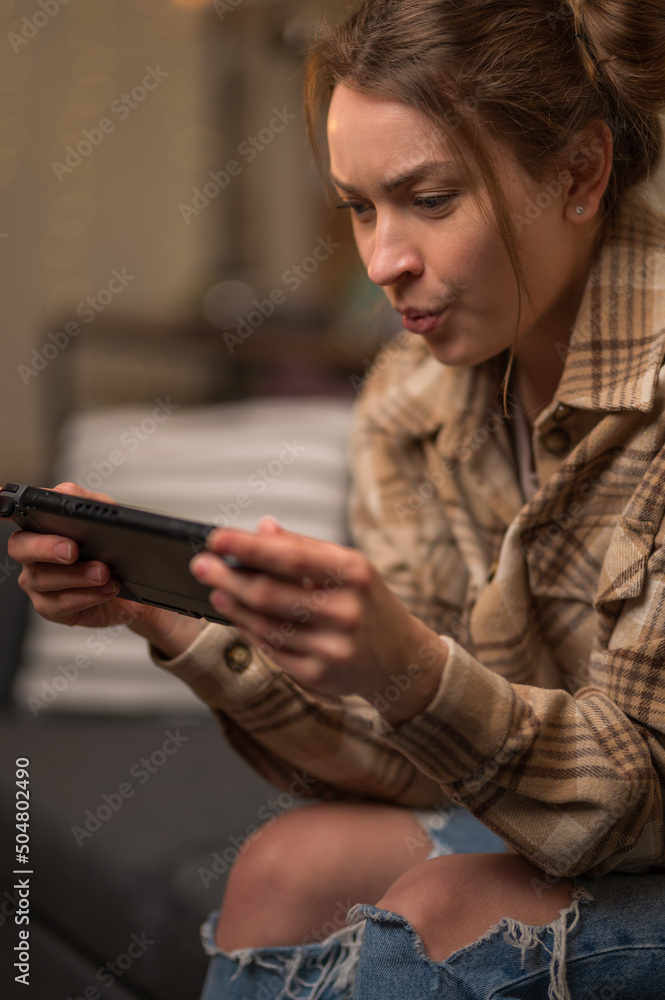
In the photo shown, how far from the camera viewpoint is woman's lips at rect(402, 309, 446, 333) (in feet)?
2.55

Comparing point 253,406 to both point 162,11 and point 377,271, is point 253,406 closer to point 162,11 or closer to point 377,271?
point 377,271

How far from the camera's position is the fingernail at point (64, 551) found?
663 mm

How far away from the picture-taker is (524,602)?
835 millimetres

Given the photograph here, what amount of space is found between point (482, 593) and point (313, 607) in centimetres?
40

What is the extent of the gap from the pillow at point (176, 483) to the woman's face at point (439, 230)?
0.65 meters

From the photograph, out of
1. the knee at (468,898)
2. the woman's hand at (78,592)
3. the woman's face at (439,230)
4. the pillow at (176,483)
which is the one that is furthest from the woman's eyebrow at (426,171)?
the pillow at (176,483)

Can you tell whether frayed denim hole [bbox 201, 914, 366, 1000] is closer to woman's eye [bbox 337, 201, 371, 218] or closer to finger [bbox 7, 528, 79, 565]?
finger [bbox 7, 528, 79, 565]

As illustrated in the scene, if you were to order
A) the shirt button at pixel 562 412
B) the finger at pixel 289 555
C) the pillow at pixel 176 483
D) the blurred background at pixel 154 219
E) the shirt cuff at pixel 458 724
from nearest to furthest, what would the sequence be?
1. the finger at pixel 289 555
2. the shirt cuff at pixel 458 724
3. the shirt button at pixel 562 412
4. the pillow at pixel 176 483
5. the blurred background at pixel 154 219

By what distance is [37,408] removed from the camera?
→ 262cm

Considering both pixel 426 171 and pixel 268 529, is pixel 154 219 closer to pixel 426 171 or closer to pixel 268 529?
pixel 426 171

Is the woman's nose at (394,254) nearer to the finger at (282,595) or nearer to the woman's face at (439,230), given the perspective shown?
the woman's face at (439,230)

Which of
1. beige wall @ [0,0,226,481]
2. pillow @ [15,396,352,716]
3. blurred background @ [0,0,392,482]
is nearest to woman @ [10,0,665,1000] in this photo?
pillow @ [15,396,352,716]

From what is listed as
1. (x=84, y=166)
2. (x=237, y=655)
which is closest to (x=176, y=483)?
(x=237, y=655)

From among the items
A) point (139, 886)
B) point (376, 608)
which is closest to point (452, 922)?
point (376, 608)
